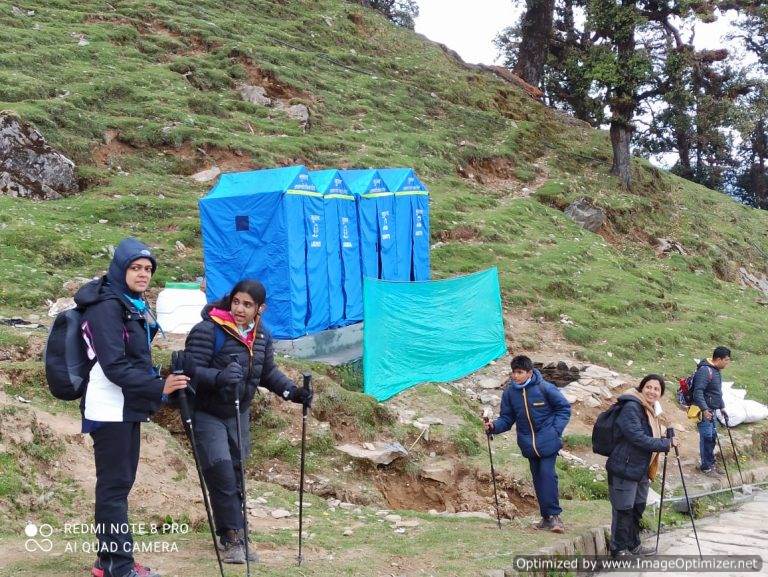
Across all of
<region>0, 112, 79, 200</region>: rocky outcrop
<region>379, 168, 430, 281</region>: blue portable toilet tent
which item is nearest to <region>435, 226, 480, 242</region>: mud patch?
<region>379, 168, 430, 281</region>: blue portable toilet tent

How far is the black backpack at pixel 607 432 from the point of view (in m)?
6.64

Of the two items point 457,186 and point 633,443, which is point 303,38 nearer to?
point 457,186

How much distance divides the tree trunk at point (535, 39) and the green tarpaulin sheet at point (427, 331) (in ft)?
79.6

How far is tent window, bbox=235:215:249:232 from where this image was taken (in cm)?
1212

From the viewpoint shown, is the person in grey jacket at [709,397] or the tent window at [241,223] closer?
the person in grey jacket at [709,397]

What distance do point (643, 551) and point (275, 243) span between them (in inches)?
278

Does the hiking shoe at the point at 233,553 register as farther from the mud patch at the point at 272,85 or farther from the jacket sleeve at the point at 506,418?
the mud patch at the point at 272,85

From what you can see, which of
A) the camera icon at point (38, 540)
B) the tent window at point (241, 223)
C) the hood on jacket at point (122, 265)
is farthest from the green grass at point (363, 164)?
the tent window at point (241, 223)

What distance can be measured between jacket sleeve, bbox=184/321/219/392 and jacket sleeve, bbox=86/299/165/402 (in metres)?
0.62

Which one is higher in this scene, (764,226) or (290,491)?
(764,226)

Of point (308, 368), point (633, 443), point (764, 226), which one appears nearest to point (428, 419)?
point (308, 368)

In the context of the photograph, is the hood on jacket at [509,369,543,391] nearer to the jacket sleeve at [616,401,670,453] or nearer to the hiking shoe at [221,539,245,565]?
the jacket sleeve at [616,401,670,453]

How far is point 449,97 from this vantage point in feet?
104

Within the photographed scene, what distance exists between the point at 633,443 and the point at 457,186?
18576mm
